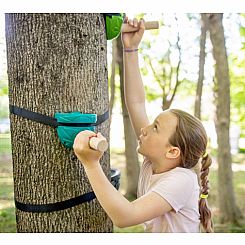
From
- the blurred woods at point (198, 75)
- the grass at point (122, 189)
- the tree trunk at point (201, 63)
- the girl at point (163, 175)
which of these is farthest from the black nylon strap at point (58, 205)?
the tree trunk at point (201, 63)

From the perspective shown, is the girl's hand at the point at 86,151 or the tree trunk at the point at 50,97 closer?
the girl's hand at the point at 86,151

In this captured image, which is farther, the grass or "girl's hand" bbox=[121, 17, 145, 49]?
the grass

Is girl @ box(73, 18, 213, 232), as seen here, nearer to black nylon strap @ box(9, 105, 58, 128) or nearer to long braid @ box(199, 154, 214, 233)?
long braid @ box(199, 154, 214, 233)

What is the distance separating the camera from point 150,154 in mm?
1159

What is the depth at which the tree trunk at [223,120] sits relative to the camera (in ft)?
13.2

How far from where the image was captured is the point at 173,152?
3.73 ft

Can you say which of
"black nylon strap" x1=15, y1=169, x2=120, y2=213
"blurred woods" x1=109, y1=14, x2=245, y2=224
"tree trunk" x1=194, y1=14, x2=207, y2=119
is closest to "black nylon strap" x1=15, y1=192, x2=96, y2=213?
"black nylon strap" x1=15, y1=169, x2=120, y2=213

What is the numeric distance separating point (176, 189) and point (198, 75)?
12.2ft

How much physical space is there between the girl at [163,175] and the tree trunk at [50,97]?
0.17m

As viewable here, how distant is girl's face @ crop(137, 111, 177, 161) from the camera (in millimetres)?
1138

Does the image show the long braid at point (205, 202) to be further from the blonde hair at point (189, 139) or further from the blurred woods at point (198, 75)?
the blurred woods at point (198, 75)

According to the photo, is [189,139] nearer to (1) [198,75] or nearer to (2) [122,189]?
(1) [198,75]

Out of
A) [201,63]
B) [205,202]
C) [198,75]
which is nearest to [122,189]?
[198,75]
